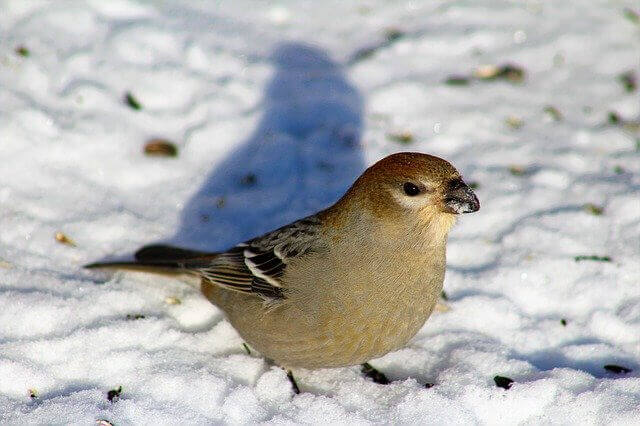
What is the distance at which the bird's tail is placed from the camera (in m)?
4.38

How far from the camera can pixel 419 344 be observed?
429cm

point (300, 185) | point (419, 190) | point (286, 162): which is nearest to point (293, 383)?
point (419, 190)

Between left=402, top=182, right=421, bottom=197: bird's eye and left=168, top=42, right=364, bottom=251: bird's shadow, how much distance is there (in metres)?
1.46

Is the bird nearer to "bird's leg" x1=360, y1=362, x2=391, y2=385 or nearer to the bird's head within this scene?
the bird's head

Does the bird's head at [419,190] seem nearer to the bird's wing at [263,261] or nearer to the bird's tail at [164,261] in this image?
the bird's wing at [263,261]

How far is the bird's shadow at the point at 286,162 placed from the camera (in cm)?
508

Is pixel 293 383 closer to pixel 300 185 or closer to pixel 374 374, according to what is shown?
pixel 374 374

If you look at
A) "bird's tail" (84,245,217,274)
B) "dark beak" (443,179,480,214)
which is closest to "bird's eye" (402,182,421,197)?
"dark beak" (443,179,480,214)

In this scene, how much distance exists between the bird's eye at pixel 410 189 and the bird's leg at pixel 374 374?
0.95 m

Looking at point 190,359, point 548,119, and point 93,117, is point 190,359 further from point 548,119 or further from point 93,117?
point 548,119

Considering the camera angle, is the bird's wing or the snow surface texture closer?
the snow surface texture

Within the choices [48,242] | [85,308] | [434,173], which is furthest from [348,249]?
[48,242]

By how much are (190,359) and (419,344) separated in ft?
3.87

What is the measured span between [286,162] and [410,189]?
1887 millimetres
